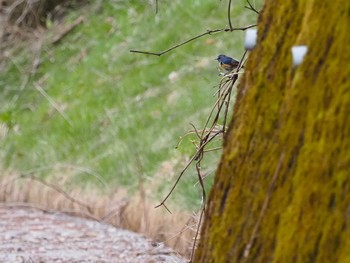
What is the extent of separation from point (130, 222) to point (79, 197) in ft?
3.16

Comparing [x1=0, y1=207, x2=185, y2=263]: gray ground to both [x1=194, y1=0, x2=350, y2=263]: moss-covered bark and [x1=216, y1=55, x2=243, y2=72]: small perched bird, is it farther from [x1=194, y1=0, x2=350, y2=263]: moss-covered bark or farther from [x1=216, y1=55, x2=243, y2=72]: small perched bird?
[x1=194, y1=0, x2=350, y2=263]: moss-covered bark

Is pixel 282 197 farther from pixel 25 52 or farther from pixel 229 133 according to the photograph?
pixel 25 52

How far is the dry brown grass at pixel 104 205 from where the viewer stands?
641cm

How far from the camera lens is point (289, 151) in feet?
7.45

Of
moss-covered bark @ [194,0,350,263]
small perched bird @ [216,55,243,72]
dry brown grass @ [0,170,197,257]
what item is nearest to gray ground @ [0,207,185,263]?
dry brown grass @ [0,170,197,257]

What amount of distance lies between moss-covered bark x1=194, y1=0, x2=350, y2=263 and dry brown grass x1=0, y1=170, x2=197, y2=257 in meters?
3.17

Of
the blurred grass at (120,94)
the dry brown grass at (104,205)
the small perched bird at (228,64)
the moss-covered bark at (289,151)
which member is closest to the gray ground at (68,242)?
the dry brown grass at (104,205)

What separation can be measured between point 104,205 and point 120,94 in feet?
9.90

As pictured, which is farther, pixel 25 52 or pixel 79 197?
pixel 25 52

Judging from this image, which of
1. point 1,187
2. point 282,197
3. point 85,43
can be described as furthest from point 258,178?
point 85,43

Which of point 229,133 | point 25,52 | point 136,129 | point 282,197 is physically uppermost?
point 25,52

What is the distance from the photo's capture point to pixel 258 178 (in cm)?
236

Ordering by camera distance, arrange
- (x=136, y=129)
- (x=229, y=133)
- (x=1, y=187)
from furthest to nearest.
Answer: (x=136, y=129), (x=1, y=187), (x=229, y=133)

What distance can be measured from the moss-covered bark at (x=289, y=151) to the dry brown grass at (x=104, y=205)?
3.17 metres
